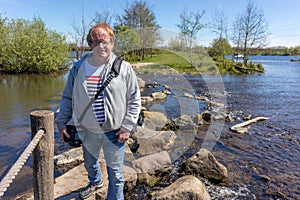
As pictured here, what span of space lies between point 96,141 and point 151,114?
4.58 m

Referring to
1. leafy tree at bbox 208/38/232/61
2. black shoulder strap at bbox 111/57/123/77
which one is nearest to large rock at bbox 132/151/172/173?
black shoulder strap at bbox 111/57/123/77

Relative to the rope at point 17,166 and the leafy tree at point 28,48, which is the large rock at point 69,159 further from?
the leafy tree at point 28,48

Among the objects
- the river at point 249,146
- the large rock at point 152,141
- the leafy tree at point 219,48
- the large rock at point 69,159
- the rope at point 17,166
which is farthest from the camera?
the leafy tree at point 219,48

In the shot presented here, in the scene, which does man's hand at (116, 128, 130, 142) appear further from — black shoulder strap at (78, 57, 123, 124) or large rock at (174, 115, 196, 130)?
large rock at (174, 115, 196, 130)

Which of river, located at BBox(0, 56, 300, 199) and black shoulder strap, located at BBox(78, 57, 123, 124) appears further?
river, located at BBox(0, 56, 300, 199)

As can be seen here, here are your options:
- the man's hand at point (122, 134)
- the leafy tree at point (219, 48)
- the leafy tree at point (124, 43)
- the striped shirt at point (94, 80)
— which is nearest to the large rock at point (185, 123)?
the leafy tree at point (124, 43)

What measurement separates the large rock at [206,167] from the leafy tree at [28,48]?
17407mm

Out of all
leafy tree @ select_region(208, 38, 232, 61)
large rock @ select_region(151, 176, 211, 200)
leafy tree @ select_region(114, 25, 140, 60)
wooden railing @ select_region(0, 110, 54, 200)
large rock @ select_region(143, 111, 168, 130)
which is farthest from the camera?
leafy tree @ select_region(208, 38, 232, 61)

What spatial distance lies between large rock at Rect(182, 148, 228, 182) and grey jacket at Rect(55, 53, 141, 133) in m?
2.30

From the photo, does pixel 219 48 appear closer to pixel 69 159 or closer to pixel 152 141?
pixel 152 141

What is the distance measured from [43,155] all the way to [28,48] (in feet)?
61.4

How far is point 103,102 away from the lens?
6.43 ft

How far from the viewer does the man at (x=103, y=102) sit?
1.93 metres

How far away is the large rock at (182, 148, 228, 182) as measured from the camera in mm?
3758
